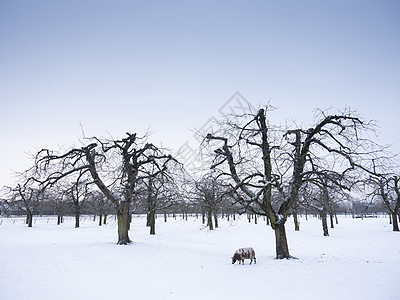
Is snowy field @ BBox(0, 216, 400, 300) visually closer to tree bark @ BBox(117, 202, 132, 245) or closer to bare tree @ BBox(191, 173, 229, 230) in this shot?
bare tree @ BBox(191, 173, 229, 230)

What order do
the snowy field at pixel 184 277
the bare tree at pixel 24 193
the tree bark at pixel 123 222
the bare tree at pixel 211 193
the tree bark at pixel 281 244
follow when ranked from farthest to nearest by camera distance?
1. the tree bark at pixel 123 222
2. the bare tree at pixel 24 193
3. the bare tree at pixel 211 193
4. the tree bark at pixel 281 244
5. the snowy field at pixel 184 277

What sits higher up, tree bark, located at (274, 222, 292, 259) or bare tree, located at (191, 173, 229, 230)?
bare tree, located at (191, 173, 229, 230)

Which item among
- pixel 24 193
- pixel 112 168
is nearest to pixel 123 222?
pixel 112 168

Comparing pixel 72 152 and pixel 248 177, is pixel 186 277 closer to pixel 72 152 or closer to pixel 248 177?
pixel 248 177

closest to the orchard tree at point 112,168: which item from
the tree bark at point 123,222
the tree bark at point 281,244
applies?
the tree bark at point 123,222

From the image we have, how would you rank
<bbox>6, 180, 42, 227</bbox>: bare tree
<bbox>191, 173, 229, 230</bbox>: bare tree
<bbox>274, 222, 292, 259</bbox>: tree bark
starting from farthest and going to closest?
<bbox>6, 180, 42, 227</bbox>: bare tree < <bbox>191, 173, 229, 230</bbox>: bare tree < <bbox>274, 222, 292, 259</bbox>: tree bark

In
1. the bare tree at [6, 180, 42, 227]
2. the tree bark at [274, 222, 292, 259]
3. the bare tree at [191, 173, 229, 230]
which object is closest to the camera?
the tree bark at [274, 222, 292, 259]

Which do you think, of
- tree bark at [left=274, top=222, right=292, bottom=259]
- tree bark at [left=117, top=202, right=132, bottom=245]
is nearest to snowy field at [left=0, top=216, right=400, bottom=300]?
tree bark at [left=274, top=222, right=292, bottom=259]

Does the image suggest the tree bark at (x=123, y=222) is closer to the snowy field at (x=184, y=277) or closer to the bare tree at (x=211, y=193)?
the snowy field at (x=184, y=277)

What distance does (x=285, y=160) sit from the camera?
465 inches

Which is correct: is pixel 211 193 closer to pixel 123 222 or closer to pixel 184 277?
pixel 123 222

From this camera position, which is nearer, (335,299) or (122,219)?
(335,299)

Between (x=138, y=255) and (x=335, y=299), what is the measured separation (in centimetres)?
959

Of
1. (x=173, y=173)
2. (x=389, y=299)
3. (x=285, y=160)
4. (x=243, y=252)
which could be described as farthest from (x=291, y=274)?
(x=173, y=173)
